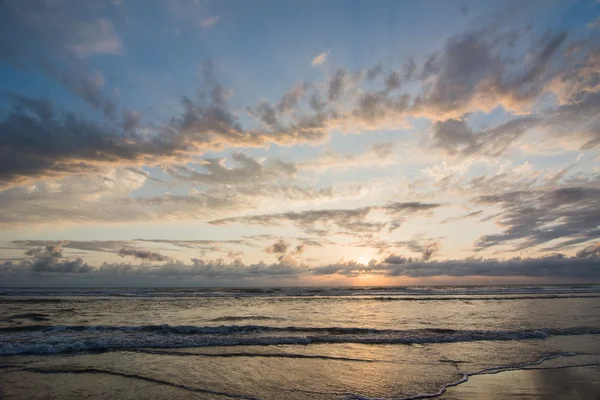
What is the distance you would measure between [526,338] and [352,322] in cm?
1008

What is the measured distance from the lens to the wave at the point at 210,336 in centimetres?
1482

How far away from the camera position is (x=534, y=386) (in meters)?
9.40

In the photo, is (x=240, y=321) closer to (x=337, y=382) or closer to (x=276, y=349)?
(x=276, y=349)

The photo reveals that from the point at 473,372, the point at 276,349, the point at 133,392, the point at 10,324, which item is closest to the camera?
the point at 133,392

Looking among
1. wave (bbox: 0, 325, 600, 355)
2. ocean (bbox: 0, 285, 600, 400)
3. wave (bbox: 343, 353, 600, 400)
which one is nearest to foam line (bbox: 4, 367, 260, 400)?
ocean (bbox: 0, 285, 600, 400)

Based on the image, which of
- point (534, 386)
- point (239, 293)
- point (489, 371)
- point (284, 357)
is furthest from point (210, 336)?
point (239, 293)

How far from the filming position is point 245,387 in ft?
30.3

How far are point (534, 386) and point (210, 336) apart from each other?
1458cm

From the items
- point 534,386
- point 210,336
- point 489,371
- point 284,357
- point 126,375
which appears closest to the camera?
point 534,386

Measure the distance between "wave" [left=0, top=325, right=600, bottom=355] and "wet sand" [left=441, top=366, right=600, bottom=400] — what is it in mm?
6280

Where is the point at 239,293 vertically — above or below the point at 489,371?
below

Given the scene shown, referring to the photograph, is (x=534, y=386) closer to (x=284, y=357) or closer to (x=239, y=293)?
(x=284, y=357)

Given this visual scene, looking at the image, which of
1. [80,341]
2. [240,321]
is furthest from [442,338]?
[80,341]

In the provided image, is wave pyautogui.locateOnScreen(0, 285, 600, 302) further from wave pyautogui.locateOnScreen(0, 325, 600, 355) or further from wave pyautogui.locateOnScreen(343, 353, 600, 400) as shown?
wave pyautogui.locateOnScreen(343, 353, 600, 400)
